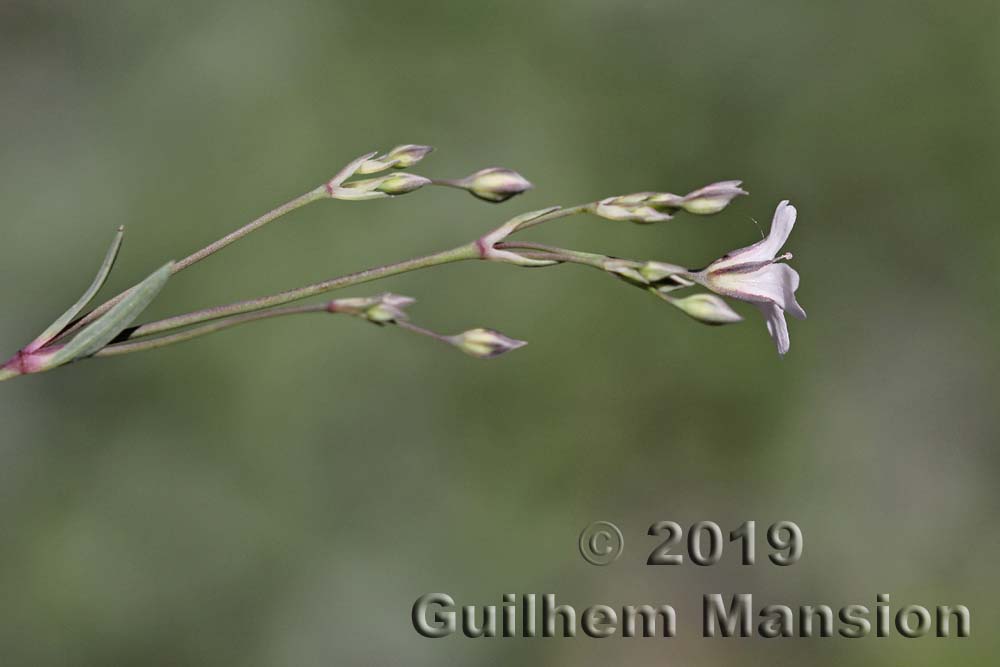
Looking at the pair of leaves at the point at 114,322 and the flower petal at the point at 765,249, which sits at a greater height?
the flower petal at the point at 765,249

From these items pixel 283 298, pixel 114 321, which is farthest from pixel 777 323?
pixel 114 321

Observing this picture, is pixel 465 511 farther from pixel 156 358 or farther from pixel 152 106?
pixel 152 106

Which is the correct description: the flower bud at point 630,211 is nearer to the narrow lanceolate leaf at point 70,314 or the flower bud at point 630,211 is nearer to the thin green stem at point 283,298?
the thin green stem at point 283,298

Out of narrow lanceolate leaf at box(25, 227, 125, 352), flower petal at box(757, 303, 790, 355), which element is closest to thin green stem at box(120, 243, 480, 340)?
narrow lanceolate leaf at box(25, 227, 125, 352)

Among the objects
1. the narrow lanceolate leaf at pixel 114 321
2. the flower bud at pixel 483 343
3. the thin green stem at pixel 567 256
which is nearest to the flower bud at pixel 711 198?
the thin green stem at pixel 567 256

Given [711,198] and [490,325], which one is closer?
[711,198]

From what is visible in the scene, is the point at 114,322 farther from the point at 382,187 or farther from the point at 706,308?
the point at 706,308
